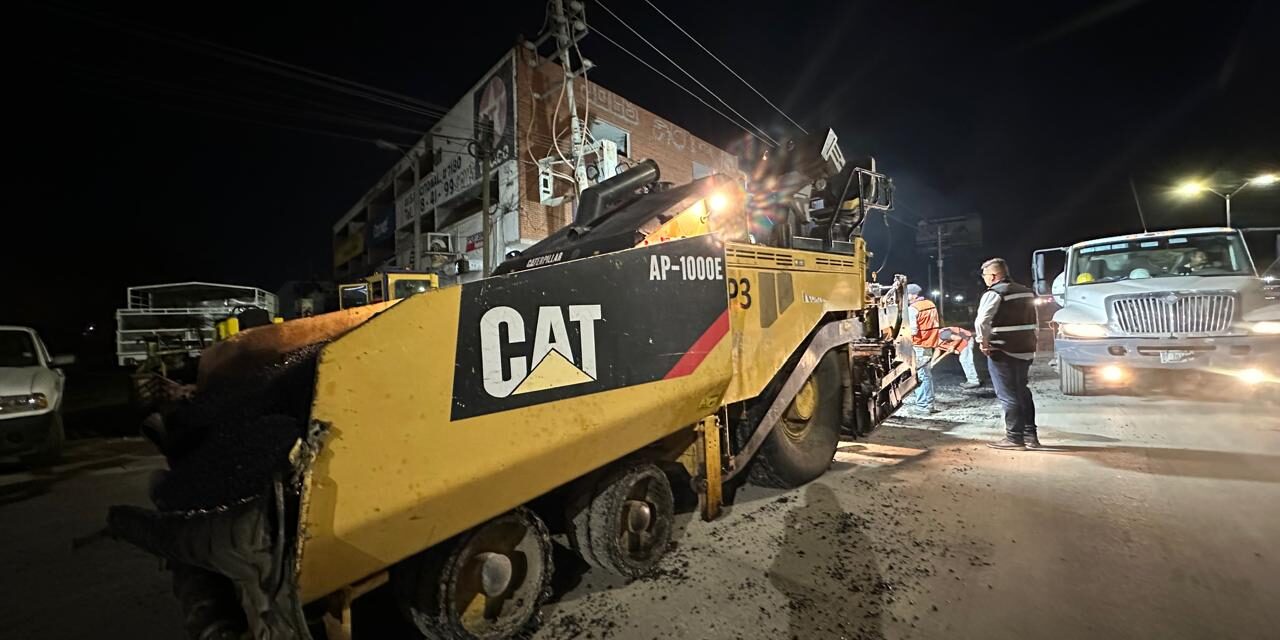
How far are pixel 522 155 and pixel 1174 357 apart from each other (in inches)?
599

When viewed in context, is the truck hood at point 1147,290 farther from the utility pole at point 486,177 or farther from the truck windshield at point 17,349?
the truck windshield at point 17,349

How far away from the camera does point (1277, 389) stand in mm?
6777

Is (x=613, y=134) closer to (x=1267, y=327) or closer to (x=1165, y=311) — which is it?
(x=1165, y=311)

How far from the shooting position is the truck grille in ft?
22.0

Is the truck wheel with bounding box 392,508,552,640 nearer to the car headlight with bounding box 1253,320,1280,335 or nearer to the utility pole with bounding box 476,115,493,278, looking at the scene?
the car headlight with bounding box 1253,320,1280,335

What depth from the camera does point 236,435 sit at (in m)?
1.96

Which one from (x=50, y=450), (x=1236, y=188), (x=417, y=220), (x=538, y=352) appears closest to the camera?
(x=538, y=352)

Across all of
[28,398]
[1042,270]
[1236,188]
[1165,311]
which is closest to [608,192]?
[28,398]

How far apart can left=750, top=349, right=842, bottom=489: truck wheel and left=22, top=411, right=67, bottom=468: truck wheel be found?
25.4 ft

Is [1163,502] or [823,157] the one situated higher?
[823,157]

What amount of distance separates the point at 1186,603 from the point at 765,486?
240 centimetres

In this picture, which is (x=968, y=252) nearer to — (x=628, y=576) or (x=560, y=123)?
(x=560, y=123)

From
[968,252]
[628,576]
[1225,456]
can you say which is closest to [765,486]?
[628,576]

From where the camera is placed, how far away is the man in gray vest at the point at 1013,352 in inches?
203
